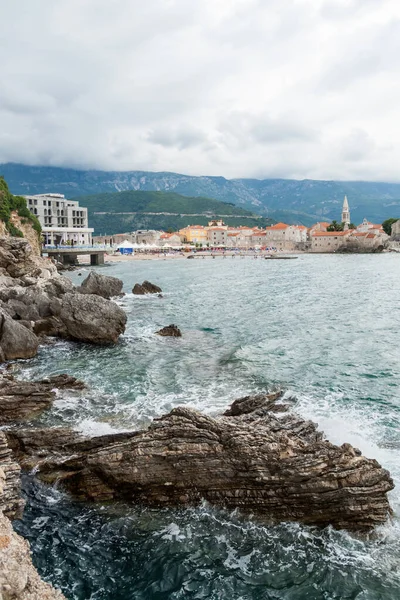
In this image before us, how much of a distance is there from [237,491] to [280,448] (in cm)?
140

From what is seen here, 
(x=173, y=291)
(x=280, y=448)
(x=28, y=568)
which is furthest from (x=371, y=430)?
(x=173, y=291)

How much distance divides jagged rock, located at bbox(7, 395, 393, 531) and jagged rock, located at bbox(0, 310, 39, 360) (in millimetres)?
11928

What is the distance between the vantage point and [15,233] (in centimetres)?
6931

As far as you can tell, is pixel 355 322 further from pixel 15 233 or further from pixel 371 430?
pixel 15 233

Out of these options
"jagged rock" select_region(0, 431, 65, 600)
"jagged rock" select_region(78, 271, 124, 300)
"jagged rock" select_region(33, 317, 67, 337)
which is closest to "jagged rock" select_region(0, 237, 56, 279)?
"jagged rock" select_region(78, 271, 124, 300)

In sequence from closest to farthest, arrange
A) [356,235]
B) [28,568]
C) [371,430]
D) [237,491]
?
[28,568]
[237,491]
[371,430]
[356,235]

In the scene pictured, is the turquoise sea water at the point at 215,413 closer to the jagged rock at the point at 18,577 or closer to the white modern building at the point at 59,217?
the jagged rock at the point at 18,577

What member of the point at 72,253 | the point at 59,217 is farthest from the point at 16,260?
the point at 59,217

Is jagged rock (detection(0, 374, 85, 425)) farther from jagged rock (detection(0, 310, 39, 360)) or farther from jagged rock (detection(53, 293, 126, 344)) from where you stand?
jagged rock (detection(53, 293, 126, 344))

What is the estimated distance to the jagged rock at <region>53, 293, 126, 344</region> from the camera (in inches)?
990

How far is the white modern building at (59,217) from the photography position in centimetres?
11531

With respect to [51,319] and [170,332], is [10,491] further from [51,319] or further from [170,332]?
[170,332]

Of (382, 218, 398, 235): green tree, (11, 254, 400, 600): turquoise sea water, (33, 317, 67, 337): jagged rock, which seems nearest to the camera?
(11, 254, 400, 600): turquoise sea water

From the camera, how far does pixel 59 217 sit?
5113 inches
